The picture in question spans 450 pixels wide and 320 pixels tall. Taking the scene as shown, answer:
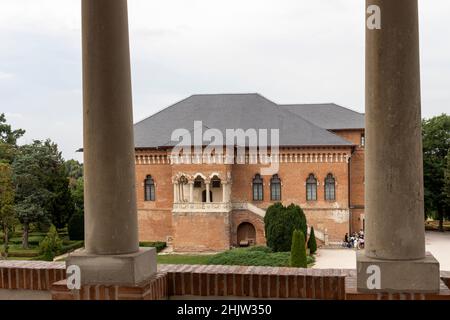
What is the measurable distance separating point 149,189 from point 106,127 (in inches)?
1553

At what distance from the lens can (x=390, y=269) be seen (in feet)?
13.8

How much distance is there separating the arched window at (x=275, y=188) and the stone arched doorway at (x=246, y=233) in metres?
2.89

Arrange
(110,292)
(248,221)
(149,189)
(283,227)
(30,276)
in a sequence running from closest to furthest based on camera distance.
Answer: (110,292), (30,276), (283,227), (248,221), (149,189)

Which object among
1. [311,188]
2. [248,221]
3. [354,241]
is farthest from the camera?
[311,188]

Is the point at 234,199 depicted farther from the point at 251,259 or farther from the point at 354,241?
the point at 251,259

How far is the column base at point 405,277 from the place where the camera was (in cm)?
416

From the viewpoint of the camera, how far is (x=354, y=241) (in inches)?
1539

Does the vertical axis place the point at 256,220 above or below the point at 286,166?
below

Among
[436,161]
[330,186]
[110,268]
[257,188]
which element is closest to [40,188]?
[257,188]

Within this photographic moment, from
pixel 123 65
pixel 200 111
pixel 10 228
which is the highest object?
pixel 200 111
